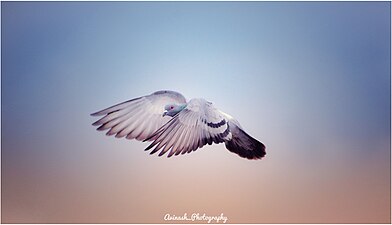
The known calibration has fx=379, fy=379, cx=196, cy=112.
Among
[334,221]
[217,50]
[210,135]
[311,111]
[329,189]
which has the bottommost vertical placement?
[334,221]

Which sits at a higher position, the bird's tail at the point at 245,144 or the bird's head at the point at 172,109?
the bird's head at the point at 172,109

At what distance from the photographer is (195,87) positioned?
185cm

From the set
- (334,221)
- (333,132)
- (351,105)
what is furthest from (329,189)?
(351,105)

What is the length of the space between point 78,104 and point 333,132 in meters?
1.24

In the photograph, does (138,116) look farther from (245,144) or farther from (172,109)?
(245,144)

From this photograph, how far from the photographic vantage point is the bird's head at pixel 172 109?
1.83 meters

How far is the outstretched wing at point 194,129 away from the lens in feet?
5.94

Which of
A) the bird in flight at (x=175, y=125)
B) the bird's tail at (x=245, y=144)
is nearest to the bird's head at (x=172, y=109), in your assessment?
the bird in flight at (x=175, y=125)

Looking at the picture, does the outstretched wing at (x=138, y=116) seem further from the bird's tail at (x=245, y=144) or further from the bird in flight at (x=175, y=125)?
the bird's tail at (x=245, y=144)

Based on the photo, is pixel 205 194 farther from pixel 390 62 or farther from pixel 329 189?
pixel 390 62

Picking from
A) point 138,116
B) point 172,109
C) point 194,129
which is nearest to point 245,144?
point 194,129

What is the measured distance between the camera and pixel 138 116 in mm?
1851

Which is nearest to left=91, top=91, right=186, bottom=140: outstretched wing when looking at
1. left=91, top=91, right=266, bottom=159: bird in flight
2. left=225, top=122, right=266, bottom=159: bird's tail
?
left=91, top=91, right=266, bottom=159: bird in flight

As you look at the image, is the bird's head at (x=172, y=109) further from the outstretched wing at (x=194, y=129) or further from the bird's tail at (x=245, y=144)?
the bird's tail at (x=245, y=144)
